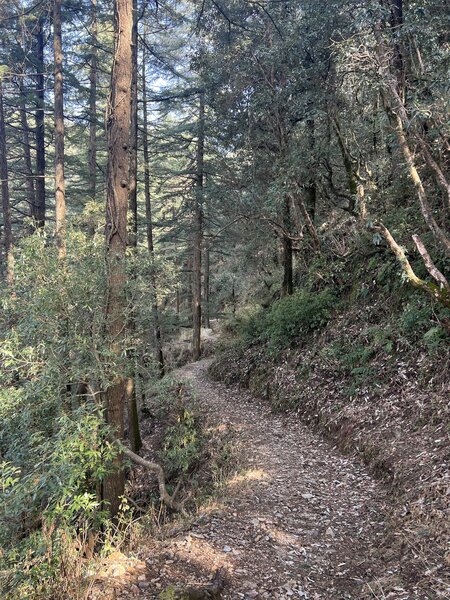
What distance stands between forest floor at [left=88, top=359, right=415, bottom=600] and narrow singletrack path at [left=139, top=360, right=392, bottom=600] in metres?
0.01

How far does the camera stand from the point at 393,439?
5.88 m

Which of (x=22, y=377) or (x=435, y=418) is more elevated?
(x=22, y=377)

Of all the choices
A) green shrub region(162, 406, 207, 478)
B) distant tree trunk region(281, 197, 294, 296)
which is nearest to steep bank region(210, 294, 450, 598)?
green shrub region(162, 406, 207, 478)

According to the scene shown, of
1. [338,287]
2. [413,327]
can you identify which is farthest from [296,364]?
[413,327]

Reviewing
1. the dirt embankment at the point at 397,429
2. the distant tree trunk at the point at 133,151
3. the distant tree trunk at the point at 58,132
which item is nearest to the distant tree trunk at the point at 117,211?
the distant tree trunk at the point at 133,151

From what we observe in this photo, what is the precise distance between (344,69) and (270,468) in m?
7.12

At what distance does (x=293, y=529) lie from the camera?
15.0 feet

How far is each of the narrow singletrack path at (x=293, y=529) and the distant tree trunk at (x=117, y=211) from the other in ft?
5.99

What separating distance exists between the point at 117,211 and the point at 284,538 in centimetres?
472

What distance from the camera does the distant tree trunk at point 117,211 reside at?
18.4ft

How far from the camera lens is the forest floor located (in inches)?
137

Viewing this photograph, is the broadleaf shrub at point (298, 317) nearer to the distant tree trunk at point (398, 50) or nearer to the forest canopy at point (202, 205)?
the forest canopy at point (202, 205)

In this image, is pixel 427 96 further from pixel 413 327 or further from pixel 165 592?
pixel 165 592

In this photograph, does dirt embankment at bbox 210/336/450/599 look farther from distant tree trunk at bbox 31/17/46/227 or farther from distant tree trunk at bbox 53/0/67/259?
distant tree trunk at bbox 31/17/46/227
